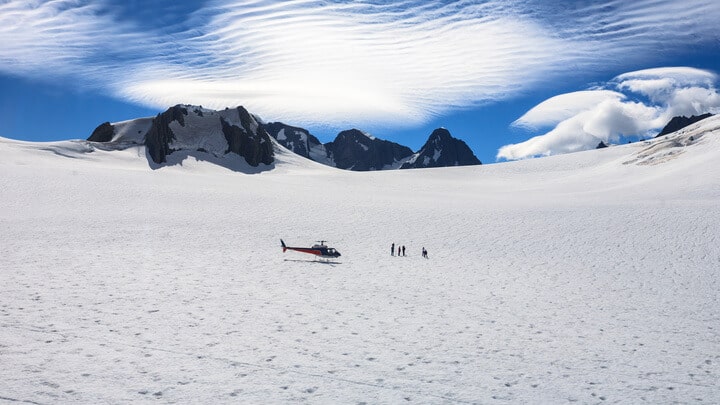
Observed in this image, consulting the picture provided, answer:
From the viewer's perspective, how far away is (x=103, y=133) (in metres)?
93.8

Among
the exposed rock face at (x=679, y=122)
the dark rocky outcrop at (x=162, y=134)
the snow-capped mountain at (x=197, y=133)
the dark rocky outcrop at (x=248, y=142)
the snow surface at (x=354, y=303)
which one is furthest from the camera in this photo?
the exposed rock face at (x=679, y=122)

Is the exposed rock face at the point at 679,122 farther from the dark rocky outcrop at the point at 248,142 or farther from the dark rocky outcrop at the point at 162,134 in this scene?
the dark rocky outcrop at the point at 162,134

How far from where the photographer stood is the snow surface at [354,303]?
9336 millimetres

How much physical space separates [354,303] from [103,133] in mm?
98297

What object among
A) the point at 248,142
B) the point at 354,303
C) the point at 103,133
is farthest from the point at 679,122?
the point at 354,303

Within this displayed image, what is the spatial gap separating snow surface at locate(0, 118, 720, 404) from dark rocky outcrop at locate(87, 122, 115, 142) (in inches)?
2328

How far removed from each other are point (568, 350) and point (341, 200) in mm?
35922

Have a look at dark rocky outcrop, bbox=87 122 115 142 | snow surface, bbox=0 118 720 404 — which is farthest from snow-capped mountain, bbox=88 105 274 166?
snow surface, bbox=0 118 720 404

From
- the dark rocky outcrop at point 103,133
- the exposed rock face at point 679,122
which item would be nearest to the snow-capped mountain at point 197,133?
the dark rocky outcrop at point 103,133

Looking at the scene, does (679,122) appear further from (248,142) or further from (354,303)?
(354,303)

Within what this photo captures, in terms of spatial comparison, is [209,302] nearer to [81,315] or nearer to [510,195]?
[81,315]

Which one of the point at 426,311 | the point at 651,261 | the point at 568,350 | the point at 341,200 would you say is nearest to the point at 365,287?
the point at 426,311

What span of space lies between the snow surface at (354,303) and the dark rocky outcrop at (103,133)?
59.1 metres

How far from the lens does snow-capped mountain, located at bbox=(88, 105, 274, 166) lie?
87.9 m
